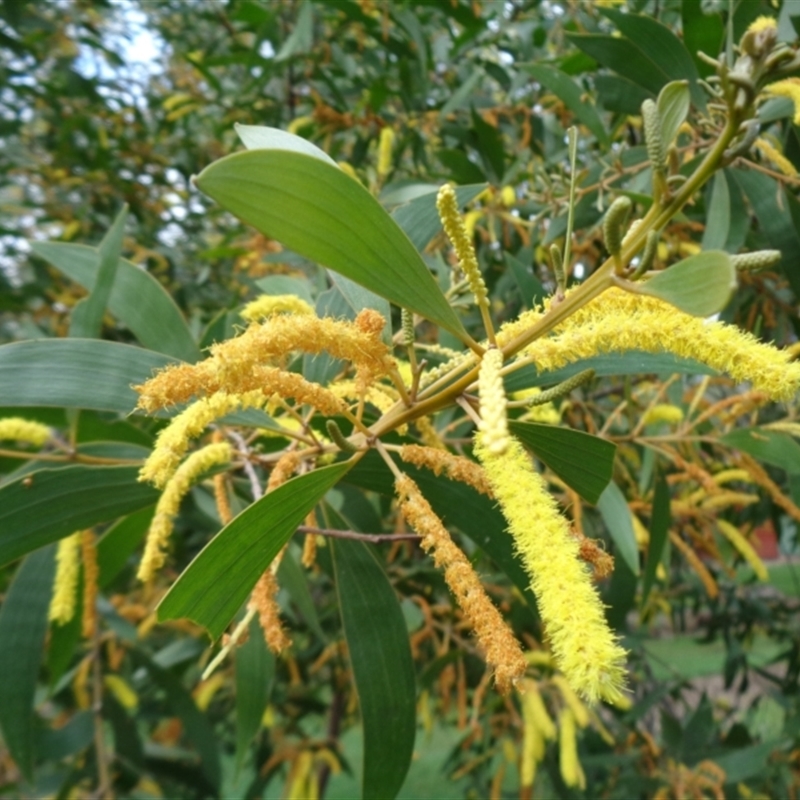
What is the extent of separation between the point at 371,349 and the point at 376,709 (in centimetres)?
65

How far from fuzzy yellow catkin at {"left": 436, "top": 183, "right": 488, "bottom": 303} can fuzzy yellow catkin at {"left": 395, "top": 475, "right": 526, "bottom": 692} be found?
245mm

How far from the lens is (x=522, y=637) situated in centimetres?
230

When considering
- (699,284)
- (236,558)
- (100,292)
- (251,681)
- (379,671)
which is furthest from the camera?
(251,681)

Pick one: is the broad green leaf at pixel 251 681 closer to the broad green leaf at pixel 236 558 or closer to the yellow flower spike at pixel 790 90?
the broad green leaf at pixel 236 558

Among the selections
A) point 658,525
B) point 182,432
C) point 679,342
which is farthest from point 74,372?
point 658,525

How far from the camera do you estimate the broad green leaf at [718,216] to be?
1487mm

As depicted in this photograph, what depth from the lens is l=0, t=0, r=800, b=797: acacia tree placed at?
0.72m

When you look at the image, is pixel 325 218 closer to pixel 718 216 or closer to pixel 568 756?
pixel 718 216

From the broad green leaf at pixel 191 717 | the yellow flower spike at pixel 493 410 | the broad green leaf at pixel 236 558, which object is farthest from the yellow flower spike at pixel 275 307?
the broad green leaf at pixel 191 717

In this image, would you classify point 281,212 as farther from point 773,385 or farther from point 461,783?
point 461,783

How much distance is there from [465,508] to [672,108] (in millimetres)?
680

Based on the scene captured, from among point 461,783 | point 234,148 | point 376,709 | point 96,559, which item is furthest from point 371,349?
point 234,148

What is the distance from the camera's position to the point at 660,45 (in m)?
Result: 1.48

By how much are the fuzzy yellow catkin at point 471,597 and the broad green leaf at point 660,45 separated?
108cm
